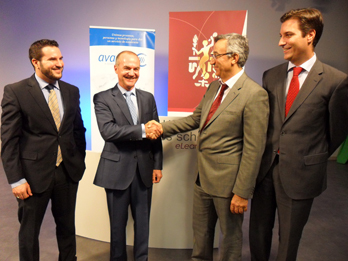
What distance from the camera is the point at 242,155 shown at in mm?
1744

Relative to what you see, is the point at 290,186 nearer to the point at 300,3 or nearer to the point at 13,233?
the point at 13,233

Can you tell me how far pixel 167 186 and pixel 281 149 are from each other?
1.26 meters

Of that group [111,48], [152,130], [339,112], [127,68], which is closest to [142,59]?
[111,48]

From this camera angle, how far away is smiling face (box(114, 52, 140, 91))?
6.40ft

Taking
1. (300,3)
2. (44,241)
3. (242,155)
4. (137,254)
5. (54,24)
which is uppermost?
(300,3)

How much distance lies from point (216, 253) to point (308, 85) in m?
1.84

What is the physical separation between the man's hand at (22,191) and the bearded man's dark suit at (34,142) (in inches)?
1.5

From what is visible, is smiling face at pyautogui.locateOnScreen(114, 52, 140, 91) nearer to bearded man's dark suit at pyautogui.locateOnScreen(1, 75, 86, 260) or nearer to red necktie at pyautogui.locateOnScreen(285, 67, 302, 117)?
bearded man's dark suit at pyautogui.locateOnScreen(1, 75, 86, 260)

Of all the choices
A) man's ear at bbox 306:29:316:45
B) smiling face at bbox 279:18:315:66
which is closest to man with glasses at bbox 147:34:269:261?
smiling face at bbox 279:18:315:66

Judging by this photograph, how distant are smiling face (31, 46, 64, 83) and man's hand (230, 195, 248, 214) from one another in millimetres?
1444

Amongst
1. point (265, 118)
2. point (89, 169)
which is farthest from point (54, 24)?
point (265, 118)

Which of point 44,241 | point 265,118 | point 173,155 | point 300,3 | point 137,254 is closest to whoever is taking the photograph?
point 265,118

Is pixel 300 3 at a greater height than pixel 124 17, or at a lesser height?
greater

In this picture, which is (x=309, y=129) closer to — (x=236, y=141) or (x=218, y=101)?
(x=236, y=141)
